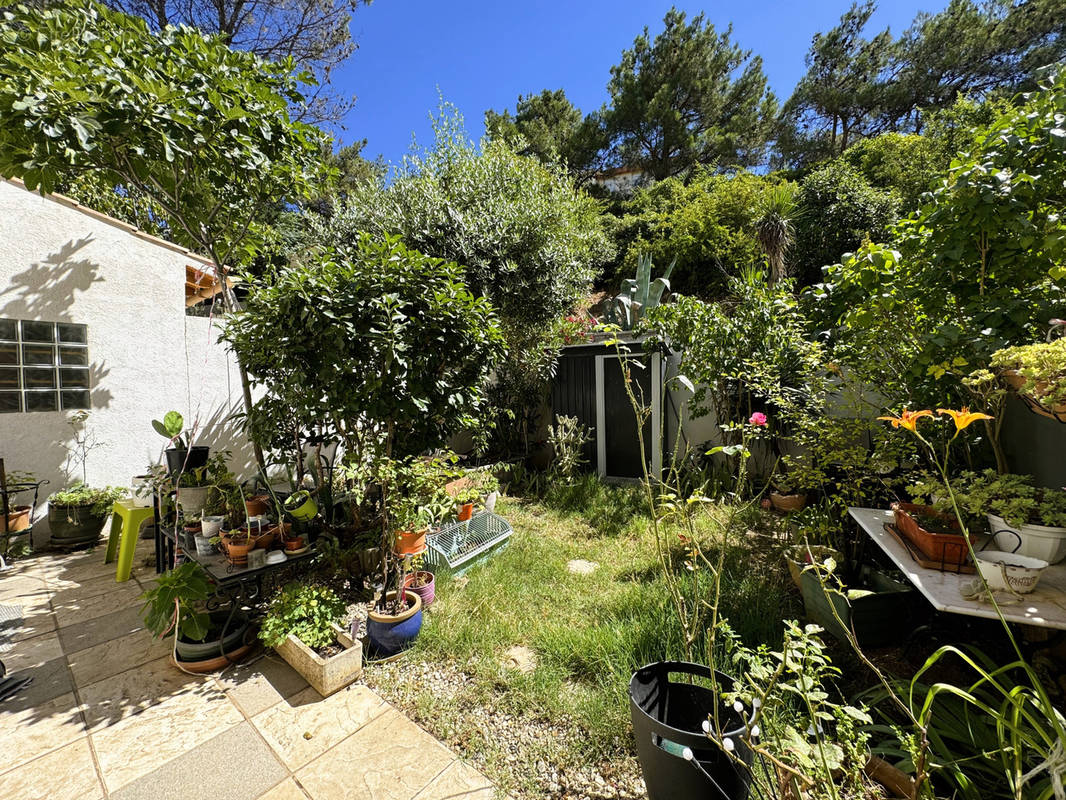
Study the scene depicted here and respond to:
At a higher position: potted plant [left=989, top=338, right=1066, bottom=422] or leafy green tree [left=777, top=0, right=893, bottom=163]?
leafy green tree [left=777, top=0, right=893, bottom=163]

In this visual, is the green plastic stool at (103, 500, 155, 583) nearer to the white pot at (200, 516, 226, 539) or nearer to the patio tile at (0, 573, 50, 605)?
the patio tile at (0, 573, 50, 605)

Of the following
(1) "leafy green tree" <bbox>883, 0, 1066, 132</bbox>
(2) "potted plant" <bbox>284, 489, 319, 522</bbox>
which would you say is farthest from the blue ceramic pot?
(1) "leafy green tree" <bbox>883, 0, 1066, 132</bbox>

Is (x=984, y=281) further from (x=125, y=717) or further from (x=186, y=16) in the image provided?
(x=186, y=16)

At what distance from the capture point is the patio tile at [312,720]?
2.01 meters

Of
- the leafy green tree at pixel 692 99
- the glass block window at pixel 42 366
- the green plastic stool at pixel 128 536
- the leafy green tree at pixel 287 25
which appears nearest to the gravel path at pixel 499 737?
the green plastic stool at pixel 128 536

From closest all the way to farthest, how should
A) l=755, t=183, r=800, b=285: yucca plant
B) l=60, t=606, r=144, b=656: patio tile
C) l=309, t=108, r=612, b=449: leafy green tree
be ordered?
l=60, t=606, r=144, b=656: patio tile → l=309, t=108, r=612, b=449: leafy green tree → l=755, t=183, r=800, b=285: yucca plant

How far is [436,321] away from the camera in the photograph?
124 inches

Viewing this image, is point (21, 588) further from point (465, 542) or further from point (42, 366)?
point (465, 542)

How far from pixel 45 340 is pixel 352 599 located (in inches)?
166

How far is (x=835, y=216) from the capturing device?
11766mm

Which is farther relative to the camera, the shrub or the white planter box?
the shrub

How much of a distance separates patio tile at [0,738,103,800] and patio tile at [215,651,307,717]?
0.55 meters

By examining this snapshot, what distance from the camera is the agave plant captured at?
670 cm

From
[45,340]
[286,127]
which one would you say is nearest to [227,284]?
[286,127]
